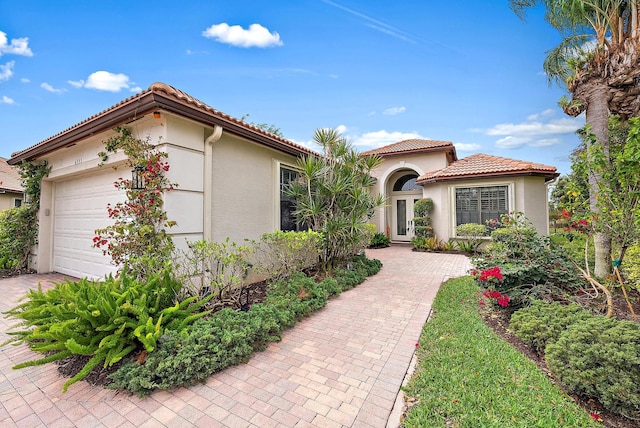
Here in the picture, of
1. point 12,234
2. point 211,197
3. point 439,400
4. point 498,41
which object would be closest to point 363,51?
point 498,41

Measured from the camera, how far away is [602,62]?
22.8 feet

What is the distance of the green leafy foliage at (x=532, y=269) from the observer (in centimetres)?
508

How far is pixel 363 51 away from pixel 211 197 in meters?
8.26

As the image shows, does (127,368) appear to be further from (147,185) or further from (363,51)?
(363,51)

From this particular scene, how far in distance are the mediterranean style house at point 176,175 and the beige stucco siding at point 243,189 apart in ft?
0.08

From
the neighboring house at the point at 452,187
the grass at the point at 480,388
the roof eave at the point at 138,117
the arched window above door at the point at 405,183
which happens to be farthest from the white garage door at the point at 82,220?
the arched window above door at the point at 405,183

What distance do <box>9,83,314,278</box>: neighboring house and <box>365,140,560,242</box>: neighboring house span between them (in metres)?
5.64

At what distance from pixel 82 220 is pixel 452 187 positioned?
15671 mm

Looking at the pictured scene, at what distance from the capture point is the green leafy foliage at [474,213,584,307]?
508cm

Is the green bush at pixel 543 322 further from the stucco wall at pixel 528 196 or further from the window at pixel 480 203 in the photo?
the window at pixel 480 203

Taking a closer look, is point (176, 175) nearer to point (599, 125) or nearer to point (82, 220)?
point (82, 220)

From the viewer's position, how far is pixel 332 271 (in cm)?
829

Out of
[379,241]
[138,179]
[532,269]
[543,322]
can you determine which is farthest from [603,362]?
[379,241]

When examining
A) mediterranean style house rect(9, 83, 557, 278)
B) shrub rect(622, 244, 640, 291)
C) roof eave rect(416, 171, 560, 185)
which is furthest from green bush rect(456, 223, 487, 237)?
shrub rect(622, 244, 640, 291)
